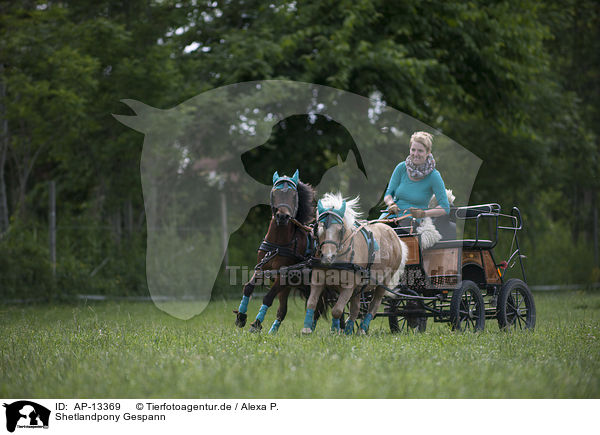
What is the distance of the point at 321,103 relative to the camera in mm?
13484

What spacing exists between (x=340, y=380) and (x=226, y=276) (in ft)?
35.1

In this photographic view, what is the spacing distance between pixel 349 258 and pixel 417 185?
163 cm

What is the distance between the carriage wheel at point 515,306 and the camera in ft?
24.9

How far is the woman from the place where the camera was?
7371 millimetres

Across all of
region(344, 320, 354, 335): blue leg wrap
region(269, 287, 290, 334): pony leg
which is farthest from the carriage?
region(269, 287, 290, 334): pony leg

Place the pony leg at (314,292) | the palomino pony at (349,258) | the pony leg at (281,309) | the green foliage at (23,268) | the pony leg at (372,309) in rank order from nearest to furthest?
the palomino pony at (349,258)
the pony leg at (314,292)
the pony leg at (281,309)
the pony leg at (372,309)
the green foliage at (23,268)

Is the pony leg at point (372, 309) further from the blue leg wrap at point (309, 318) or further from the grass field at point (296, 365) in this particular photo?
the blue leg wrap at point (309, 318)

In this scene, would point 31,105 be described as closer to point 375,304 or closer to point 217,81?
point 217,81
